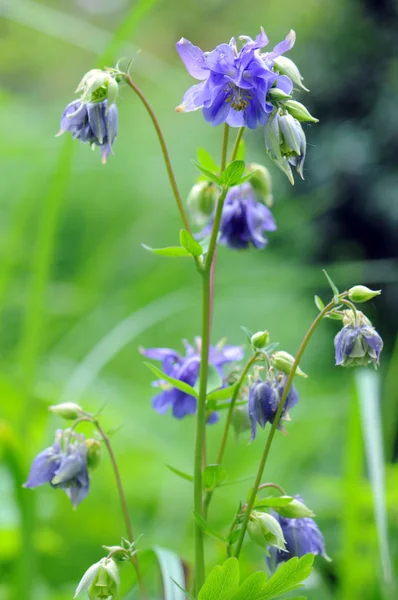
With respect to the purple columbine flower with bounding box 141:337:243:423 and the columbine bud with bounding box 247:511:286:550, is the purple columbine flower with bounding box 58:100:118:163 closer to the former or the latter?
the purple columbine flower with bounding box 141:337:243:423

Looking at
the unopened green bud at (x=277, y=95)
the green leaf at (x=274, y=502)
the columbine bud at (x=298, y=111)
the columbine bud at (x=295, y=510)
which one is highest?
the unopened green bud at (x=277, y=95)

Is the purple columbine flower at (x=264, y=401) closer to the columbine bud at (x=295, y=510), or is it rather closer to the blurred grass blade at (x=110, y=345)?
the columbine bud at (x=295, y=510)

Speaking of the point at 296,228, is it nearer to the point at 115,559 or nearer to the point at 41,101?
the point at 115,559

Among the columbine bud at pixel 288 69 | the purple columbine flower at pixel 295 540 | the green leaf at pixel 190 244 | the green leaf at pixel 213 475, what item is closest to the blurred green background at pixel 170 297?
the purple columbine flower at pixel 295 540

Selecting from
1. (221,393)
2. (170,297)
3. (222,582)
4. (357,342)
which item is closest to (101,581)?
(222,582)

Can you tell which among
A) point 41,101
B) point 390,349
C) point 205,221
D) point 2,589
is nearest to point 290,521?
point 205,221

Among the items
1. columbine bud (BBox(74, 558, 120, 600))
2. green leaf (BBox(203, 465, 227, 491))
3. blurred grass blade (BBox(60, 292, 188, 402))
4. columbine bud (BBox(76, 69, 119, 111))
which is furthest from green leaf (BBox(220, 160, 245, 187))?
blurred grass blade (BBox(60, 292, 188, 402))

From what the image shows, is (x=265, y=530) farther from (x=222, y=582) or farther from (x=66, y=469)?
(x=66, y=469)
